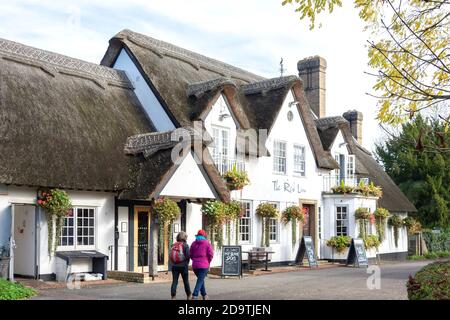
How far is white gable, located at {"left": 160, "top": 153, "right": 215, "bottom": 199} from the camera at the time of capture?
60.3ft

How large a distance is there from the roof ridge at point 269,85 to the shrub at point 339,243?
712 cm

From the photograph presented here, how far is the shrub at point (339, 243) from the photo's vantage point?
85.7 feet

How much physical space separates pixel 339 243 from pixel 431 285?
58.8 ft

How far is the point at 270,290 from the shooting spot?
1533cm

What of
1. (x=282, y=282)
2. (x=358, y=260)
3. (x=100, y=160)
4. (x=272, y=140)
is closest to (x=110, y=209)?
(x=100, y=160)

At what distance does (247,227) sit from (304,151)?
5.14 meters

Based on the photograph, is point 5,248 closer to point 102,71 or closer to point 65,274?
point 65,274

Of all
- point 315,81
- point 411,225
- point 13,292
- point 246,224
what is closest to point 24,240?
point 13,292

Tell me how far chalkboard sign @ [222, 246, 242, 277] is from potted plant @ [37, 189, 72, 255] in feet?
16.7

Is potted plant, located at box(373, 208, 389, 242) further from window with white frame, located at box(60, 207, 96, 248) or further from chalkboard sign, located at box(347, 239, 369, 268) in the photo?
window with white frame, located at box(60, 207, 96, 248)

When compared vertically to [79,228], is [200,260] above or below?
below

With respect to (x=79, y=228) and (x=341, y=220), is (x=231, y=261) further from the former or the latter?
(x=341, y=220)

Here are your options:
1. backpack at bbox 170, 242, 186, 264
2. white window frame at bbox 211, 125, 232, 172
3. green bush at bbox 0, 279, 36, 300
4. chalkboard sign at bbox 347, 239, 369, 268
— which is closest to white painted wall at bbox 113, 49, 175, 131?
white window frame at bbox 211, 125, 232, 172

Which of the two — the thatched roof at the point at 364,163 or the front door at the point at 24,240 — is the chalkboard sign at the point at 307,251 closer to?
the thatched roof at the point at 364,163
